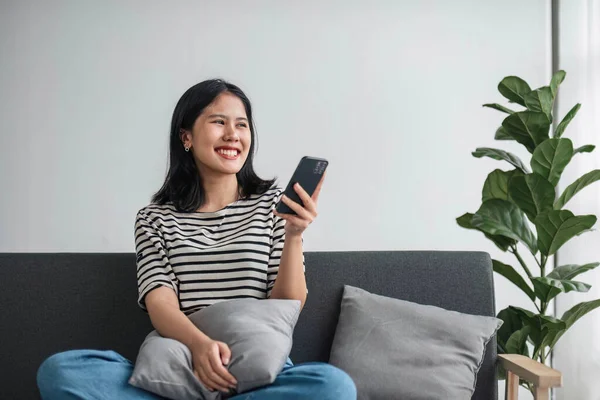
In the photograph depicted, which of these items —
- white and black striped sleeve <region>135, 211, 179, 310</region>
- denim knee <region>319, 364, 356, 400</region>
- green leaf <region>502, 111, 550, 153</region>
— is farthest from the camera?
green leaf <region>502, 111, 550, 153</region>

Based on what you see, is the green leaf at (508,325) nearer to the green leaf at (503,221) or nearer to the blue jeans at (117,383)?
the green leaf at (503,221)

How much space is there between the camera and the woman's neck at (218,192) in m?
2.28

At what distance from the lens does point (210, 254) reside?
6.95ft

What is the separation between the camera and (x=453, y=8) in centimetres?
335

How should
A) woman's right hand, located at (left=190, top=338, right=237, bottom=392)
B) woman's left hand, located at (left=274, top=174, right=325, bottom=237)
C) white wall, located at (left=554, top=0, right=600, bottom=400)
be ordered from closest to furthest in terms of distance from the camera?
woman's right hand, located at (left=190, top=338, right=237, bottom=392) → woman's left hand, located at (left=274, top=174, right=325, bottom=237) → white wall, located at (left=554, top=0, right=600, bottom=400)

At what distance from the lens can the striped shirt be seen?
210 centimetres

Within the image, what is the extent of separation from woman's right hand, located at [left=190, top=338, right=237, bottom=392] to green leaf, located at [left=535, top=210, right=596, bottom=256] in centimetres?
122

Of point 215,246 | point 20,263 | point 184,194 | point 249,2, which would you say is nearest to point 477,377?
point 215,246

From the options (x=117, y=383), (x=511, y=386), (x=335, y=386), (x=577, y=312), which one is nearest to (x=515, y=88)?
(x=577, y=312)

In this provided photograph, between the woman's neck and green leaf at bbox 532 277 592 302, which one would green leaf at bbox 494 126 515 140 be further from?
the woman's neck

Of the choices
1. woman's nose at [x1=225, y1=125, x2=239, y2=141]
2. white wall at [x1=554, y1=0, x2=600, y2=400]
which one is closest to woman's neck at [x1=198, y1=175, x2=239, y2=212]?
woman's nose at [x1=225, y1=125, x2=239, y2=141]

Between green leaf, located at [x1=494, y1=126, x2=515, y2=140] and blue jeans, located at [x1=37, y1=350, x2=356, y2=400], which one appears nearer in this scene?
blue jeans, located at [x1=37, y1=350, x2=356, y2=400]

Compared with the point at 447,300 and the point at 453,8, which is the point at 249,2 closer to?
the point at 453,8

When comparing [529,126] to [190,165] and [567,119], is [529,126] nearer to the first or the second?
[567,119]
